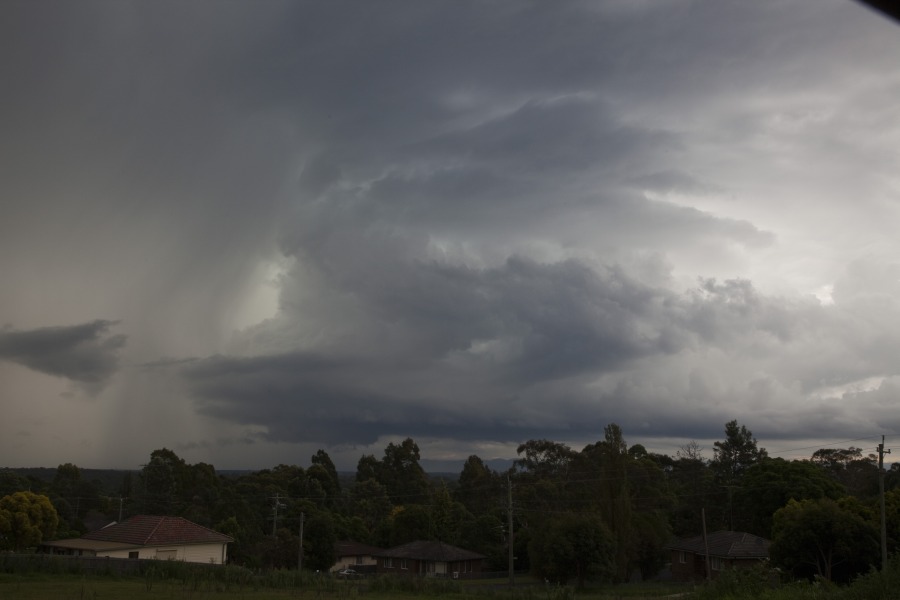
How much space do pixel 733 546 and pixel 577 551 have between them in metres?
13.4

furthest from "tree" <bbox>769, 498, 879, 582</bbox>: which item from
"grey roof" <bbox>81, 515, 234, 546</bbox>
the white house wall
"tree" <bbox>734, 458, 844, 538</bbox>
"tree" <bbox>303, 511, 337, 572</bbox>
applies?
"grey roof" <bbox>81, 515, 234, 546</bbox>

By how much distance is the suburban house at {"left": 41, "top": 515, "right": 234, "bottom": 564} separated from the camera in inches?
2051

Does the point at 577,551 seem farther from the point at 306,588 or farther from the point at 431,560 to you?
the point at 306,588

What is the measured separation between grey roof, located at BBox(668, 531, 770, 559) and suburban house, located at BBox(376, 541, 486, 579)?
62.0 feet

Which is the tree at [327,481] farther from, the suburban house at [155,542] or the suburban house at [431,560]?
the suburban house at [155,542]

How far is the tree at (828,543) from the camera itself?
3928cm

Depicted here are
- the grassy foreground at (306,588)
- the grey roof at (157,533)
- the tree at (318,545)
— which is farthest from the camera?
the tree at (318,545)

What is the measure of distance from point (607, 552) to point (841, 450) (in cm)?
6221

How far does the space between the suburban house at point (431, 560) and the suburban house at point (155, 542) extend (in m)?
16.5

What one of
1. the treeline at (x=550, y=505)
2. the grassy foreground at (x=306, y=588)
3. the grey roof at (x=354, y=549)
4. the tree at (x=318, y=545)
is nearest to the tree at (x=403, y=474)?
the treeline at (x=550, y=505)

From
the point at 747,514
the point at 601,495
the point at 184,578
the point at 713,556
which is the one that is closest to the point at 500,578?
the point at 601,495

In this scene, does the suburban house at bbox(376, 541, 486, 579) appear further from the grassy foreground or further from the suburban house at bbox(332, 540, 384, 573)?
the grassy foreground

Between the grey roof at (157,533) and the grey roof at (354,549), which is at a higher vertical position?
the grey roof at (157,533)

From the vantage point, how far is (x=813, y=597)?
934 inches
